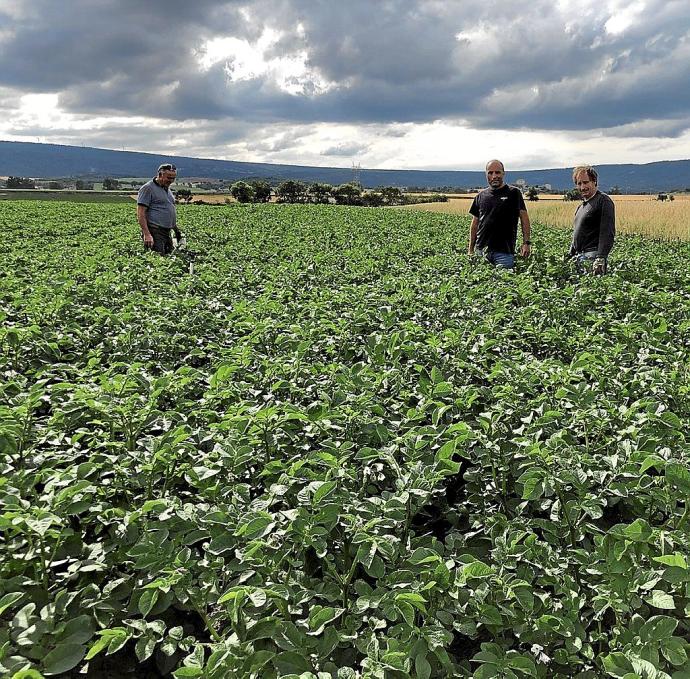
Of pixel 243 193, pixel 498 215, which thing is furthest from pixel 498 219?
pixel 243 193

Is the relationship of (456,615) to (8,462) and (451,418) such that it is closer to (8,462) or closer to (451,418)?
(451,418)

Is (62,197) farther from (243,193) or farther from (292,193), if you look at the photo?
(292,193)

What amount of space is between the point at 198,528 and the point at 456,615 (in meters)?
0.97

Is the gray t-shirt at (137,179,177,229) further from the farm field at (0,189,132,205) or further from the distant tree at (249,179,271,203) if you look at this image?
the distant tree at (249,179,271,203)

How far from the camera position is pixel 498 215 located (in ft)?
25.5

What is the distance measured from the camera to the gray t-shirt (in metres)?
8.54

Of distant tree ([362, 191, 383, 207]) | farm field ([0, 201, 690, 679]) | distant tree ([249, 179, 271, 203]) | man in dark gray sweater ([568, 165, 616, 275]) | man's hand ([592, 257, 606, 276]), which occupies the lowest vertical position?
farm field ([0, 201, 690, 679])

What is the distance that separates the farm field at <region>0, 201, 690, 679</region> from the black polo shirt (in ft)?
12.8

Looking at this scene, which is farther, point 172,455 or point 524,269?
point 524,269

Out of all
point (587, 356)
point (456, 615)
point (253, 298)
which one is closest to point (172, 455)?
point (456, 615)

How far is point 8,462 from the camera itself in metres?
2.49

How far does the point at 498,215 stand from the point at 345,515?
6597 mm

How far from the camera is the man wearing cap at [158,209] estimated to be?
850cm

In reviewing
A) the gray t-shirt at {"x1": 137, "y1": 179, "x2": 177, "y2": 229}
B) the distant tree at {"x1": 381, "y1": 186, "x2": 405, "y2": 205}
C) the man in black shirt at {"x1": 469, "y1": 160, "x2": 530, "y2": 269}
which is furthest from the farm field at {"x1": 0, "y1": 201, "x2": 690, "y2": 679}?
the distant tree at {"x1": 381, "y1": 186, "x2": 405, "y2": 205}
